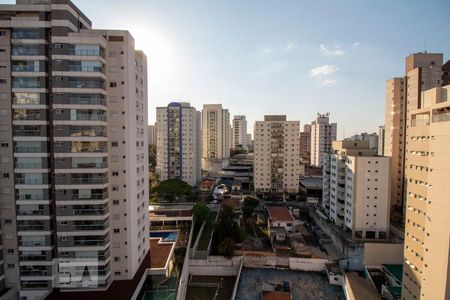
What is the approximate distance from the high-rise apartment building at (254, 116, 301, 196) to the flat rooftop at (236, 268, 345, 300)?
32932 mm

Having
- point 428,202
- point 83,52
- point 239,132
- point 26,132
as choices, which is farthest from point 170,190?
point 239,132

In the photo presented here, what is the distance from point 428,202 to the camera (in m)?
17.4

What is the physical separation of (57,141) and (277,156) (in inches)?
1963

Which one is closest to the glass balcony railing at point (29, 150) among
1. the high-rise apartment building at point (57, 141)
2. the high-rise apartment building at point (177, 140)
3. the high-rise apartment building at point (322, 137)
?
the high-rise apartment building at point (57, 141)

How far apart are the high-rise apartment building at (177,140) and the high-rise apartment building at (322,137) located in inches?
2053

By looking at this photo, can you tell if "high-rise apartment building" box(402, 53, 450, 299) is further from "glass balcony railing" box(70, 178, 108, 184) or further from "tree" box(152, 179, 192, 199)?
"tree" box(152, 179, 192, 199)

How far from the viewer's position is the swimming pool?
102 ft

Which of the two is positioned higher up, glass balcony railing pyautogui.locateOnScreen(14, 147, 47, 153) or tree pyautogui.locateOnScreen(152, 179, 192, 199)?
glass balcony railing pyautogui.locateOnScreen(14, 147, 47, 153)

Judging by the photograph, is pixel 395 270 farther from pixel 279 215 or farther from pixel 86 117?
pixel 86 117

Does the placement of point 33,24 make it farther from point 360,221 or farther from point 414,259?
point 360,221

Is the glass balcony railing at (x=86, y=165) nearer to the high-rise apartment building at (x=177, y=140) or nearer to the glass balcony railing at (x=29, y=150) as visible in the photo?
the glass balcony railing at (x=29, y=150)

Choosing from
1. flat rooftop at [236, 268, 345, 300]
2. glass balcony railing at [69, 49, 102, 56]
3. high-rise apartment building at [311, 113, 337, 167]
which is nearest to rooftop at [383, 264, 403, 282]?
flat rooftop at [236, 268, 345, 300]

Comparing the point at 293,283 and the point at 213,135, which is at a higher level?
the point at 213,135

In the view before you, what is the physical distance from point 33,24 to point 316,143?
93674 millimetres
